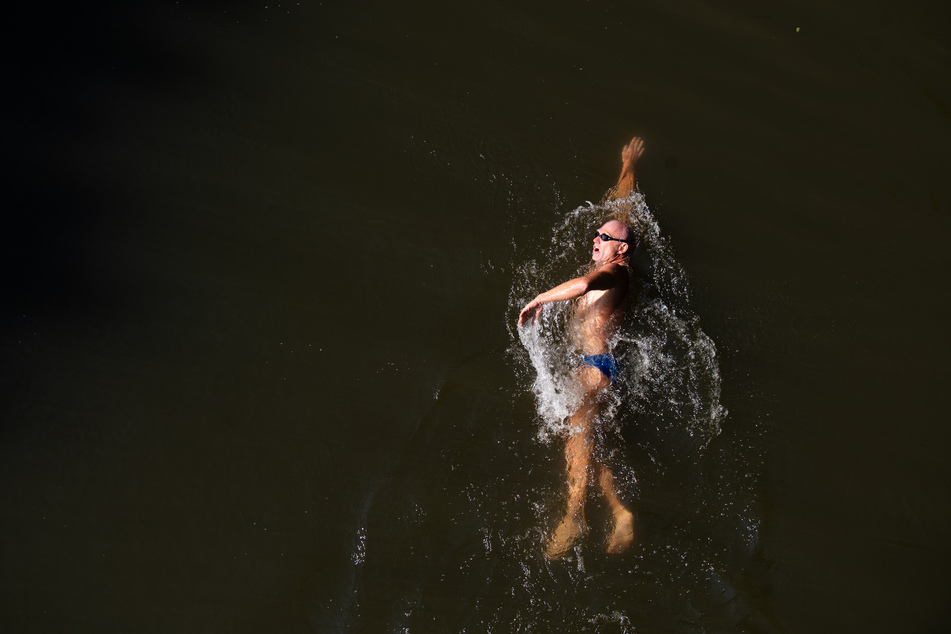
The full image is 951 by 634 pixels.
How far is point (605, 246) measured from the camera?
322cm

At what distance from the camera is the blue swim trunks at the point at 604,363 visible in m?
3.15

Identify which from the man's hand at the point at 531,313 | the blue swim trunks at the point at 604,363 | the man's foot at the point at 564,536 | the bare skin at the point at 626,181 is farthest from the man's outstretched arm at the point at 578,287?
the man's foot at the point at 564,536

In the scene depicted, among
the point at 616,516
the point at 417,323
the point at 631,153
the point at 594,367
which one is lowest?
the point at 616,516

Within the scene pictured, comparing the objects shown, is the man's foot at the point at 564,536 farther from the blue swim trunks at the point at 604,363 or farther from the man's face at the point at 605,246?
the man's face at the point at 605,246

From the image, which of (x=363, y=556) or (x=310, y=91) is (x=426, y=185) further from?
(x=363, y=556)

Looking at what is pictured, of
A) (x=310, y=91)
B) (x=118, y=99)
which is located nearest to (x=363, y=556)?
(x=310, y=91)

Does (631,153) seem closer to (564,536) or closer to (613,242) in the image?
(613,242)

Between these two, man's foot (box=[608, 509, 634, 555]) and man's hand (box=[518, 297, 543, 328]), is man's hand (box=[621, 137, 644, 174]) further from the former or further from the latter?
man's foot (box=[608, 509, 634, 555])

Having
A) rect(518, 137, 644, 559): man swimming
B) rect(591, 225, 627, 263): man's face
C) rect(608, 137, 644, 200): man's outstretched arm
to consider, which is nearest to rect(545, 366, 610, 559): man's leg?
rect(518, 137, 644, 559): man swimming

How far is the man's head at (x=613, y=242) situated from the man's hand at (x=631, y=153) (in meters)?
0.62

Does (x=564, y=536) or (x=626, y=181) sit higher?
(x=626, y=181)

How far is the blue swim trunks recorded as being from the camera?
3.15 metres

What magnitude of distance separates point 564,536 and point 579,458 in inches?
15.8

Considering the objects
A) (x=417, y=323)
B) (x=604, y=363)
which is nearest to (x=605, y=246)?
(x=604, y=363)
